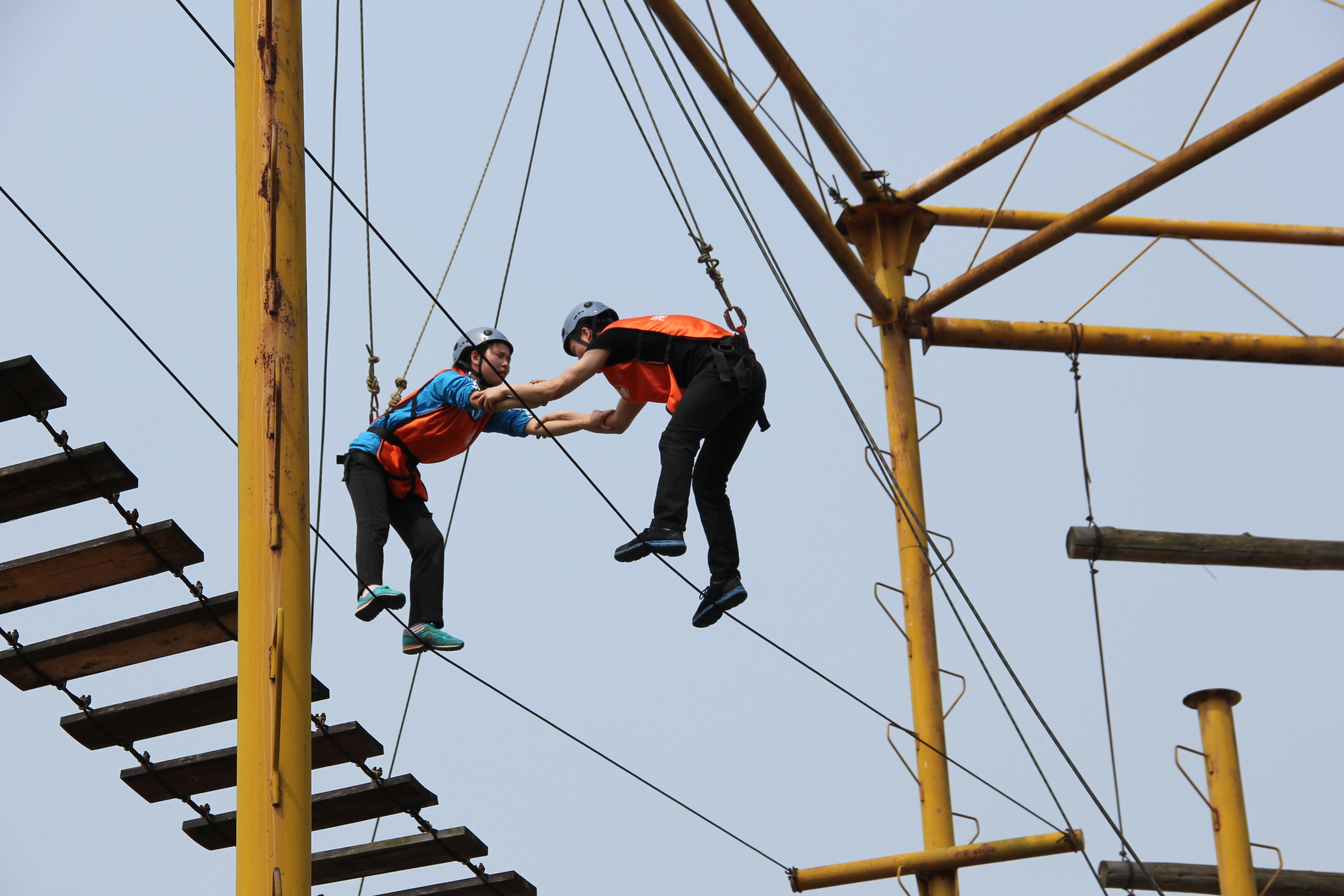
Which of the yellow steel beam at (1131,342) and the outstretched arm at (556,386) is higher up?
the yellow steel beam at (1131,342)

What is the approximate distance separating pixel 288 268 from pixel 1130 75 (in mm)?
6413

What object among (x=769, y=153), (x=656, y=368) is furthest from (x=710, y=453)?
(x=769, y=153)

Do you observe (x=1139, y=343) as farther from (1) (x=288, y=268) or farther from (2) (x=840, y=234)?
(1) (x=288, y=268)

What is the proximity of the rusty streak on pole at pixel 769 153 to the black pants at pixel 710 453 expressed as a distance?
1.66 meters

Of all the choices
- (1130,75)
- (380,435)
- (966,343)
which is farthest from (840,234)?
(380,435)

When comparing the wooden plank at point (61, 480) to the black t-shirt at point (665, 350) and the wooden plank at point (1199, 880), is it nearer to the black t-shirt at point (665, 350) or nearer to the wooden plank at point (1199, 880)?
the black t-shirt at point (665, 350)

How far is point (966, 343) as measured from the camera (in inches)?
449

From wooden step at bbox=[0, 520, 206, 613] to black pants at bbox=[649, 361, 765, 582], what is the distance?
218 centimetres

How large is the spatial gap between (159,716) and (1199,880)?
5.93 m

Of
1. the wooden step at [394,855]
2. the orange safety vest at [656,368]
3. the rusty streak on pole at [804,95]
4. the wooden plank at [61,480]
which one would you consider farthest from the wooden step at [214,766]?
the rusty streak on pole at [804,95]

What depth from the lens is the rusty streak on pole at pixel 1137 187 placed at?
1030cm

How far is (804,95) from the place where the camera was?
10.2 metres

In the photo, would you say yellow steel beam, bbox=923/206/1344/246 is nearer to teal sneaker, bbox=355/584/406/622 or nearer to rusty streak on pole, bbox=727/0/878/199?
rusty streak on pole, bbox=727/0/878/199

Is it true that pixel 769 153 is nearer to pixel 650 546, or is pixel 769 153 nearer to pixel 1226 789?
pixel 650 546
